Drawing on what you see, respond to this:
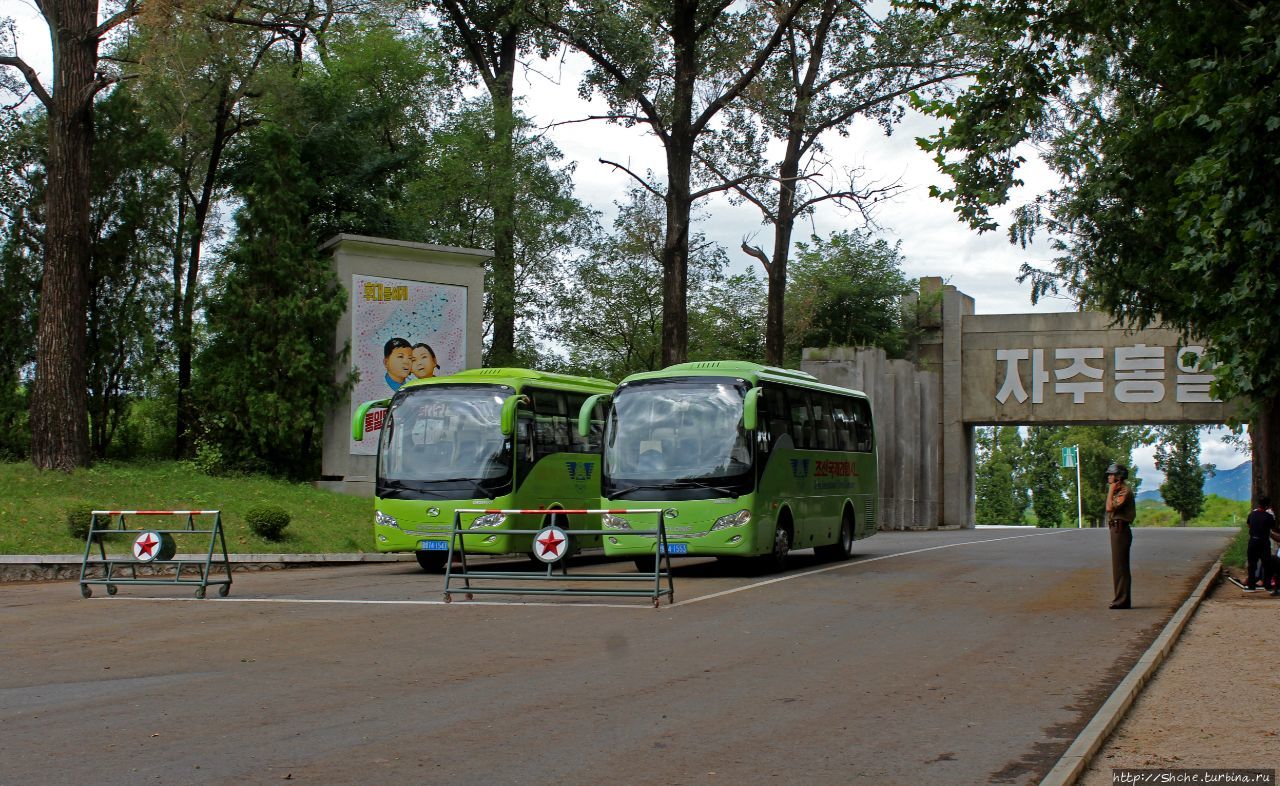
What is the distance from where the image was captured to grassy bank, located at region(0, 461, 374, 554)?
21.6 m

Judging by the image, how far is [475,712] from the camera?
8602 millimetres

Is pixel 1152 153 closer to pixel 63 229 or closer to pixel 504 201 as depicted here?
pixel 63 229

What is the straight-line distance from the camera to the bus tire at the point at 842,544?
2483cm

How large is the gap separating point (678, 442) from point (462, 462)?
398 cm

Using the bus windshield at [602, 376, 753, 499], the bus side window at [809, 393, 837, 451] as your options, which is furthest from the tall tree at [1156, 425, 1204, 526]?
the bus windshield at [602, 376, 753, 499]

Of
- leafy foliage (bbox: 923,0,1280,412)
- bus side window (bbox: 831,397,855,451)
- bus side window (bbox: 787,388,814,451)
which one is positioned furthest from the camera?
bus side window (bbox: 831,397,855,451)

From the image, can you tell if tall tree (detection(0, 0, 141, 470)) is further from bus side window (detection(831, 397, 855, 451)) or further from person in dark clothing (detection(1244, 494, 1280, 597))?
person in dark clothing (detection(1244, 494, 1280, 597))

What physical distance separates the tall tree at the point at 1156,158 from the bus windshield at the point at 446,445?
844 cm

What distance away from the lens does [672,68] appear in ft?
102

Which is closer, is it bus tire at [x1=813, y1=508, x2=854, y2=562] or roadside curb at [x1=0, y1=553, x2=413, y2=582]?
roadside curb at [x1=0, y1=553, x2=413, y2=582]

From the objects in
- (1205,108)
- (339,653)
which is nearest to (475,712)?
(339,653)

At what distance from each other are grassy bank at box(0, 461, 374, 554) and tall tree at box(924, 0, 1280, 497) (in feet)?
45.2

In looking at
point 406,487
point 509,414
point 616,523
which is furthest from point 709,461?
point 406,487

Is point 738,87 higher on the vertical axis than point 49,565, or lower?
higher
